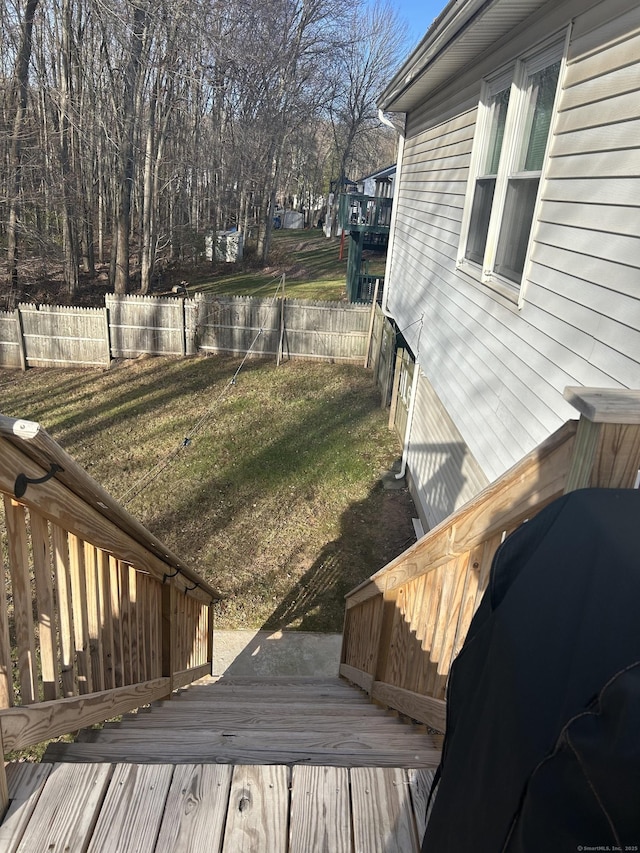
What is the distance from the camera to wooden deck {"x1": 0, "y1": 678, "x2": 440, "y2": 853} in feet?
4.98

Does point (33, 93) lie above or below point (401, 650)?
above

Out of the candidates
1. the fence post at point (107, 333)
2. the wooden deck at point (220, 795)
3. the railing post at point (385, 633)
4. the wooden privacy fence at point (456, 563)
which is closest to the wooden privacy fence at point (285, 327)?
the fence post at point (107, 333)

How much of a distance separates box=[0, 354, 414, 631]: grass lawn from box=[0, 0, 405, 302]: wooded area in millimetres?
A: 5730

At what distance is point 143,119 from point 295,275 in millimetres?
10034

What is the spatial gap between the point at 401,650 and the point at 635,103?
2936 mm

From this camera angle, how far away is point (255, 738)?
2.21 metres

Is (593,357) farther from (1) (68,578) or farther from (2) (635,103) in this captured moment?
(1) (68,578)

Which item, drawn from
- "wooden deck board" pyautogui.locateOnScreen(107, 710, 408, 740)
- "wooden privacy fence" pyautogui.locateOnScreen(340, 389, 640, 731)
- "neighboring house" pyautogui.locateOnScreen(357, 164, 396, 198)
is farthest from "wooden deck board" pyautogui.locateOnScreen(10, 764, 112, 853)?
"neighboring house" pyautogui.locateOnScreen(357, 164, 396, 198)

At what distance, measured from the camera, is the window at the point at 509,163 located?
4.00 m

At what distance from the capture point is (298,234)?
4131cm

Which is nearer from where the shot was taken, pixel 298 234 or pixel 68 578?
pixel 68 578

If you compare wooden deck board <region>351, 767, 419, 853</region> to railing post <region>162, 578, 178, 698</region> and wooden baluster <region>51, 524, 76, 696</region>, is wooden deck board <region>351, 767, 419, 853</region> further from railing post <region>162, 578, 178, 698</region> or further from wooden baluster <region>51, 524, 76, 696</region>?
railing post <region>162, 578, 178, 698</region>

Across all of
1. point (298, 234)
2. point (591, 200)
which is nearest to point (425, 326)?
point (591, 200)

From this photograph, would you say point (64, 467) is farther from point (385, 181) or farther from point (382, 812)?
point (385, 181)
